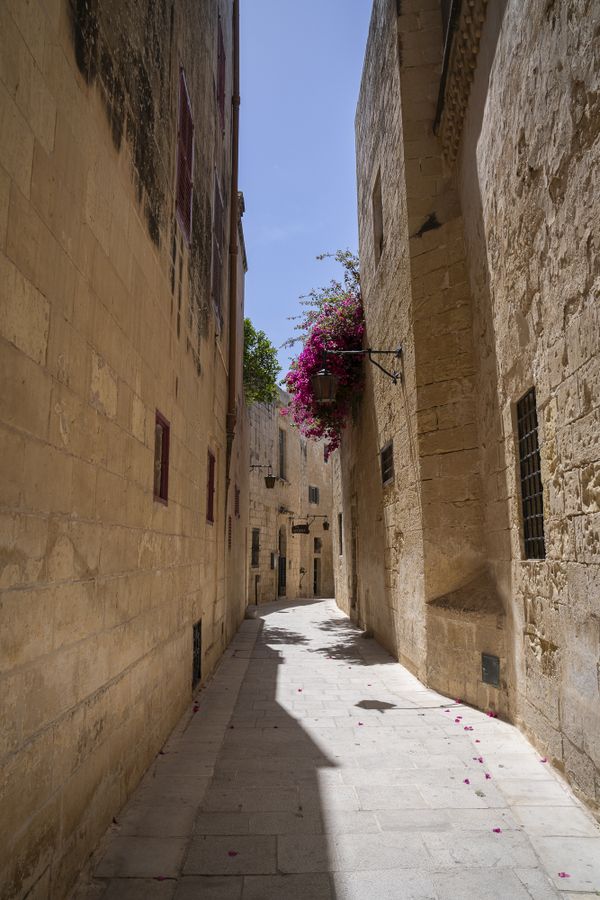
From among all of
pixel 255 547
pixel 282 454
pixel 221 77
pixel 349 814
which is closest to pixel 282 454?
pixel 282 454

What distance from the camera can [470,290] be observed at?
6.30 m

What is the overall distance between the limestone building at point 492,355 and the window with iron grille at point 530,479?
20 millimetres

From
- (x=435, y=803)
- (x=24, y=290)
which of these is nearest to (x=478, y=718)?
(x=435, y=803)

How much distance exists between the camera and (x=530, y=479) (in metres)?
4.59

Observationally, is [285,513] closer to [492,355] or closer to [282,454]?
[282,454]

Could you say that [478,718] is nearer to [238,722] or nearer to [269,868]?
[238,722]

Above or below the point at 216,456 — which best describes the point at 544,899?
below

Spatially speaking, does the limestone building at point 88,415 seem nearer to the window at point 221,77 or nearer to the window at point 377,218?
the window at point 221,77

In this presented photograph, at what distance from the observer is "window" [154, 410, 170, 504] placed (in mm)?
4598

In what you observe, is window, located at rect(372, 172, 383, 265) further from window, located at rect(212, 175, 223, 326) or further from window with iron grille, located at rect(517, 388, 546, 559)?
window with iron grille, located at rect(517, 388, 546, 559)

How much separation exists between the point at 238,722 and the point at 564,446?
3575 mm

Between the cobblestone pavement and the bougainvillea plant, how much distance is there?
19.8ft

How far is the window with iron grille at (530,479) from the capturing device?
4.41m

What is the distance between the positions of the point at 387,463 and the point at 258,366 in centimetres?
860
